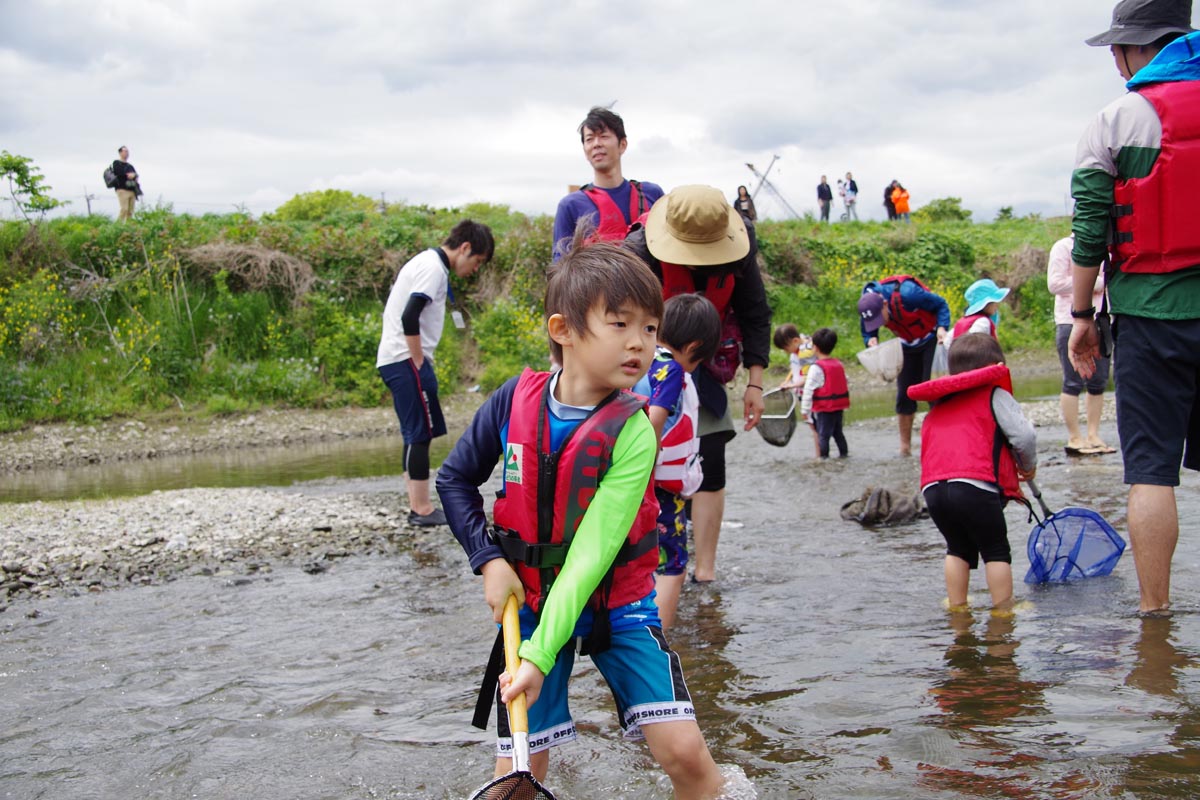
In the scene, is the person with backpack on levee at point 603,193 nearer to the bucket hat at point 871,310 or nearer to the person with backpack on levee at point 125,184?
the bucket hat at point 871,310

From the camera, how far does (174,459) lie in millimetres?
15062

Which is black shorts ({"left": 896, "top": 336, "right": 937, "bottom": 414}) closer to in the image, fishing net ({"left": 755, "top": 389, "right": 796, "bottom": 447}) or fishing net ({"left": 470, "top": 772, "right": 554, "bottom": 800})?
fishing net ({"left": 755, "top": 389, "right": 796, "bottom": 447})

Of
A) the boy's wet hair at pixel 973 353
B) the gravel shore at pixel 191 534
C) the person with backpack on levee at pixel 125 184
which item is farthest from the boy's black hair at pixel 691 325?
the person with backpack on levee at pixel 125 184

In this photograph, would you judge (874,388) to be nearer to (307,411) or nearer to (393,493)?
(307,411)

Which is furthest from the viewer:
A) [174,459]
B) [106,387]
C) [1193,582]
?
[106,387]

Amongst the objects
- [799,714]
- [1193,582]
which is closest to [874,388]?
[1193,582]

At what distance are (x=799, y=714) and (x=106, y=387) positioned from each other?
57.7 ft

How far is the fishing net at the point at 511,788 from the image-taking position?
2246 millimetres

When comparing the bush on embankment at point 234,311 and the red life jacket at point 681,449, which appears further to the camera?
the bush on embankment at point 234,311

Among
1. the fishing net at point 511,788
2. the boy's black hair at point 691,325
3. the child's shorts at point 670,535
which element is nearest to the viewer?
the fishing net at point 511,788

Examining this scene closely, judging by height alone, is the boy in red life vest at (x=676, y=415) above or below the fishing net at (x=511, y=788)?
above

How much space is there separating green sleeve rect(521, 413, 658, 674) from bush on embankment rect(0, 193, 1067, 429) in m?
17.0

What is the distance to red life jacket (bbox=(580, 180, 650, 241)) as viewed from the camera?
5434mm

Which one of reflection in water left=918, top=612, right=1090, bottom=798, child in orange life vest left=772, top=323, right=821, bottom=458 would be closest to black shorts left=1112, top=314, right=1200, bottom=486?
reflection in water left=918, top=612, right=1090, bottom=798
